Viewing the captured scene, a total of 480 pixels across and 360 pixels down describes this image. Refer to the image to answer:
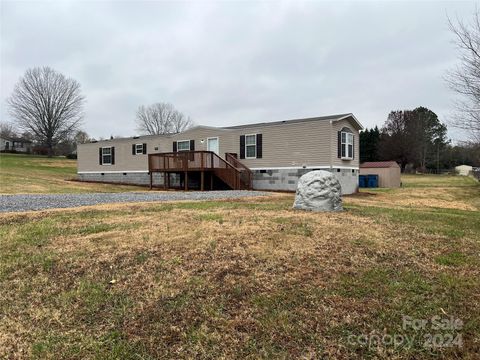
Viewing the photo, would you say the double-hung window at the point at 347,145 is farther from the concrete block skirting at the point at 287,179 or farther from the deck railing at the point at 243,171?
the deck railing at the point at 243,171

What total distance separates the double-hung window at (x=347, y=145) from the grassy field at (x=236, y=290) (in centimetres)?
1207

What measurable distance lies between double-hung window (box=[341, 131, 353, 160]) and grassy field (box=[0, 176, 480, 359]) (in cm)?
1207

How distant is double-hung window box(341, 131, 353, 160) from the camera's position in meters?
17.6

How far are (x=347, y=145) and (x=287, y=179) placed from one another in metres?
3.41

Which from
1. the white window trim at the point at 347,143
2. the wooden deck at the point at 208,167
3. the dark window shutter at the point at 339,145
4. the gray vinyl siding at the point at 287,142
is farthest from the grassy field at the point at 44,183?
the white window trim at the point at 347,143

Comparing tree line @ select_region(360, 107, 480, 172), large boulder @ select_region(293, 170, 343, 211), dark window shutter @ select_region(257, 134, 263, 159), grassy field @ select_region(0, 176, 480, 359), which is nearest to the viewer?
grassy field @ select_region(0, 176, 480, 359)

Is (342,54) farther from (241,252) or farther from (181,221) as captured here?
(241,252)

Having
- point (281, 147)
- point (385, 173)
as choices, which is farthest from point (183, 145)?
point (385, 173)

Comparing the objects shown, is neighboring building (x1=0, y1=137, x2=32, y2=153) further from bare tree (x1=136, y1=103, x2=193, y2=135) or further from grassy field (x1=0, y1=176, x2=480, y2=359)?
grassy field (x1=0, y1=176, x2=480, y2=359)

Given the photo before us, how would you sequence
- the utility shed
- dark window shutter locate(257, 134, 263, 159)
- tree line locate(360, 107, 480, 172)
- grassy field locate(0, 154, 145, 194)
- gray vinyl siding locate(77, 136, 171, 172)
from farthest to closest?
tree line locate(360, 107, 480, 172)
the utility shed
gray vinyl siding locate(77, 136, 171, 172)
dark window shutter locate(257, 134, 263, 159)
grassy field locate(0, 154, 145, 194)

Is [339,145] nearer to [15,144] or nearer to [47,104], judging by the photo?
[47,104]

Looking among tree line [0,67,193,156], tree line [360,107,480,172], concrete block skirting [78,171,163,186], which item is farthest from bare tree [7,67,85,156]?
tree line [360,107,480,172]

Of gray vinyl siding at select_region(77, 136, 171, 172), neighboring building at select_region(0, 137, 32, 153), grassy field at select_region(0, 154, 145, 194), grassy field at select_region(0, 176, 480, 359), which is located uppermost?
neighboring building at select_region(0, 137, 32, 153)

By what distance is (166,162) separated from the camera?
754 inches
